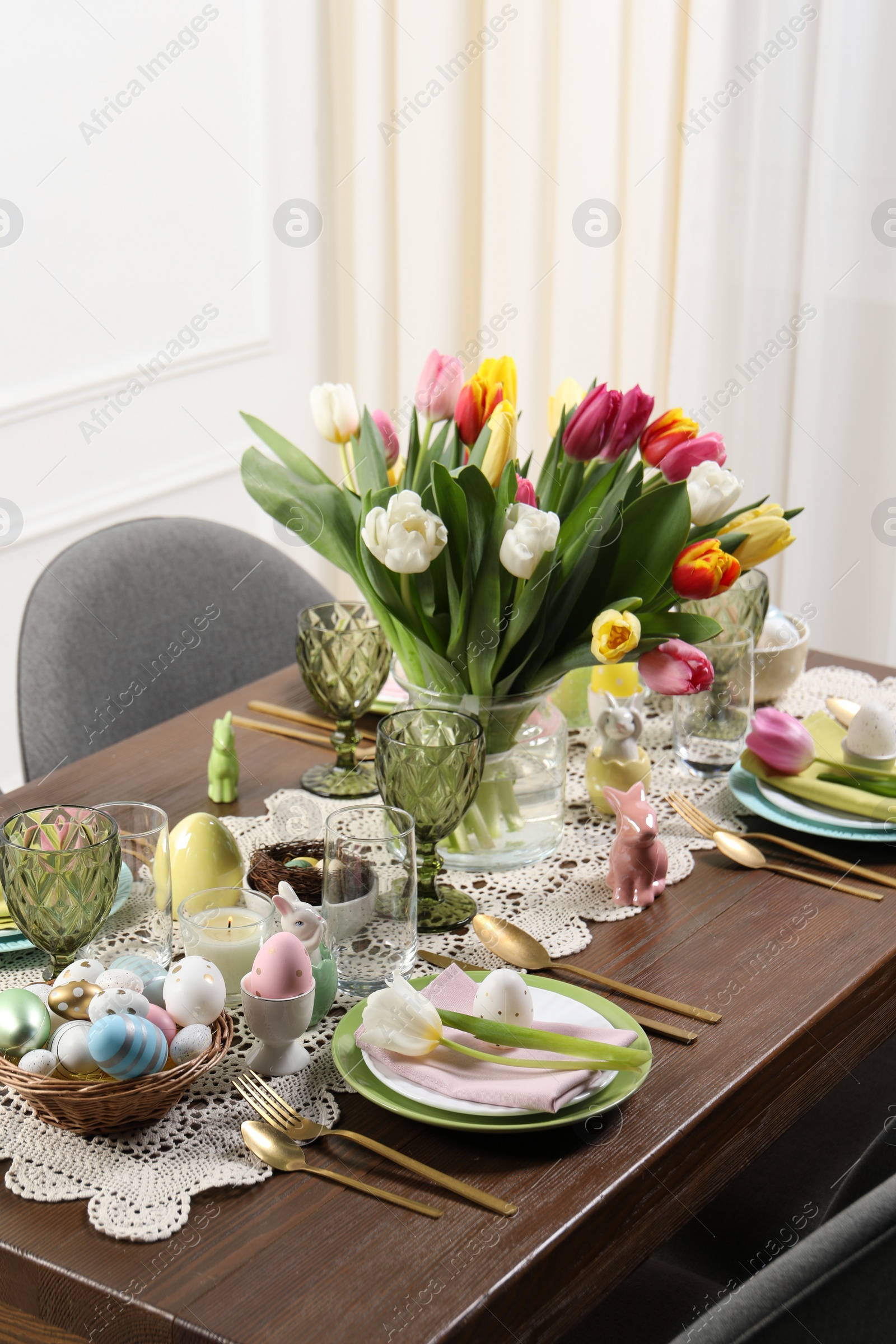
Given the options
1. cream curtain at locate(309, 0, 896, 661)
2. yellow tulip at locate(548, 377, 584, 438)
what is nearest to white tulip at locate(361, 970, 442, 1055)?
yellow tulip at locate(548, 377, 584, 438)

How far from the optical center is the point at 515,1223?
0.77 m

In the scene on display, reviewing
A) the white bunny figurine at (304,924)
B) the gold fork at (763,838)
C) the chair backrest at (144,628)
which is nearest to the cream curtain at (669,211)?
the chair backrest at (144,628)

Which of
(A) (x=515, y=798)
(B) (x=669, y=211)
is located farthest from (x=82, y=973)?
(B) (x=669, y=211)

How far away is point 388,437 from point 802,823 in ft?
1.69

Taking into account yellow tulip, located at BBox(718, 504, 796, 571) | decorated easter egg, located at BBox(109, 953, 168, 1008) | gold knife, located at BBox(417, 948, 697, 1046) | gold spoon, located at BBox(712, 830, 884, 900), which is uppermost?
yellow tulip, located at BBox(718, 504, 796, 571)

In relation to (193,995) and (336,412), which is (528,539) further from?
(193,995)

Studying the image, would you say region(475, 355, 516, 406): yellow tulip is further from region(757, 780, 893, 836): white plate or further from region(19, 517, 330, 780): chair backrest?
region(19, 517, 330, 780): chair backrest

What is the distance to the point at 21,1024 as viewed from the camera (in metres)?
0.86

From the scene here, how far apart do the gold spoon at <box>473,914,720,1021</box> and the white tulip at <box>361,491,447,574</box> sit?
28 cm

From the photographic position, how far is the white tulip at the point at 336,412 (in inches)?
49.3

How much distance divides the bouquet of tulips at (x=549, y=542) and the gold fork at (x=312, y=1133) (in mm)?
400

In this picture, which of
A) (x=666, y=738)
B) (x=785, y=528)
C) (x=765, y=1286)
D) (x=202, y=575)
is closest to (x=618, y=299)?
(x=202, y=575)

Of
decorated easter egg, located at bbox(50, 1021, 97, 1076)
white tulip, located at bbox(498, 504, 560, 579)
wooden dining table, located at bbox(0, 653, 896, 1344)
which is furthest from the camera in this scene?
white tulip, located at bbox(498, 504, 560, 579)

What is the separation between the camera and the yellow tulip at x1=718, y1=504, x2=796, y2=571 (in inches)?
46.2
